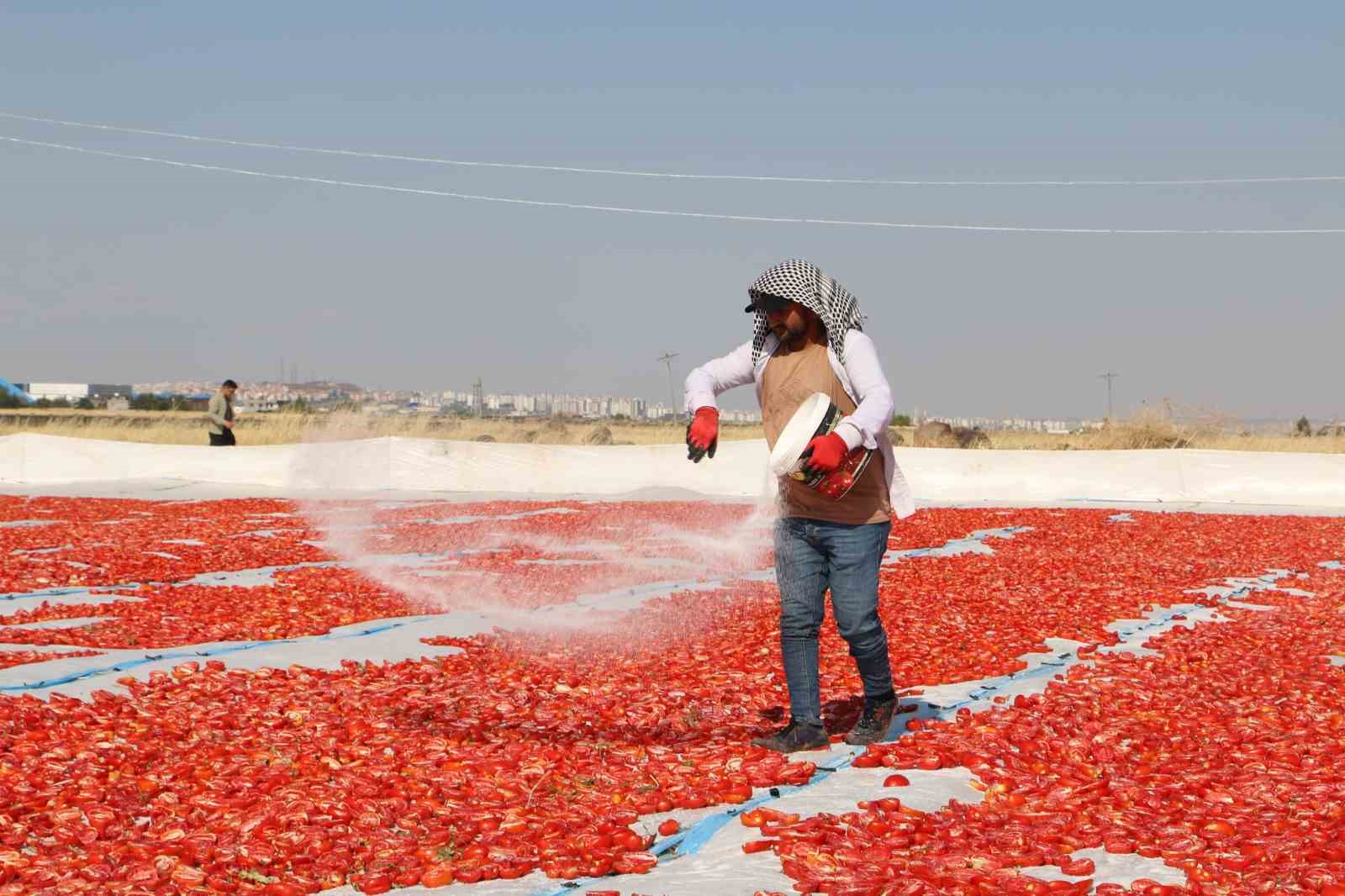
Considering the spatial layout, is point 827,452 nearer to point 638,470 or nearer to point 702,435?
point 702,435

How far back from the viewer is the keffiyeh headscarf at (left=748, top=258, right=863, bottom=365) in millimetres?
5438

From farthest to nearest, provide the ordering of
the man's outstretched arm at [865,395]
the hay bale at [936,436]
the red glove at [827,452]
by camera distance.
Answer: the hay bale at [936,436], the man's outstretched arm at [865,395], the red glove at [827,452]

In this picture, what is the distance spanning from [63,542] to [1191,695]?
1295 centimetres

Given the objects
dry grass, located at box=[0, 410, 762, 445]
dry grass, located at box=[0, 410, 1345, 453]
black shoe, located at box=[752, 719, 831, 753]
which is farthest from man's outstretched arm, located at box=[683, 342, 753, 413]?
dry grass, located at box=[0, 410, 762, 445]

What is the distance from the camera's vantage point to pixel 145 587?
11219 millimetres

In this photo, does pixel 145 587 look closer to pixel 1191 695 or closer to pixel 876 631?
pixel 876 631

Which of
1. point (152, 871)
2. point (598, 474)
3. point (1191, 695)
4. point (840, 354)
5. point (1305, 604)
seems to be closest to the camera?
point (152, 871)

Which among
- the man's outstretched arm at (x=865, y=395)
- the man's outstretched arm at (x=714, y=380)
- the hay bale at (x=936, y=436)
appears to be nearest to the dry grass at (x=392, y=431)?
the hay bale at (x=936, y=436)

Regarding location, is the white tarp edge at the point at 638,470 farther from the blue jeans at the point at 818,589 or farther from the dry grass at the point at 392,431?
the blue jeans at the point at 818,589

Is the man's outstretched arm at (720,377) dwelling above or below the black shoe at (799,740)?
above

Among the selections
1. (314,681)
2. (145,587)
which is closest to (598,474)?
(145,587)

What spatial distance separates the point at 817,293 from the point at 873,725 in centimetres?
196

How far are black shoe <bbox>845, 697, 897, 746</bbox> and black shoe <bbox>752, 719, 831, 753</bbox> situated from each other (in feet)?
0.59

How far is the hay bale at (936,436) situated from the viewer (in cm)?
3672
